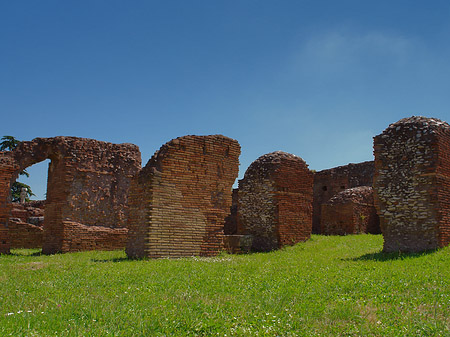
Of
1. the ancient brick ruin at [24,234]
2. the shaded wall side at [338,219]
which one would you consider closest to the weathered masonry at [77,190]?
the ancient brick ruin at [24,234]

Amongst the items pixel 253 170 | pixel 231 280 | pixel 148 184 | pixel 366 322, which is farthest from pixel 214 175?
pixel 366 322

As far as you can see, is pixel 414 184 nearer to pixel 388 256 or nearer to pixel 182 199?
pixel 388 256

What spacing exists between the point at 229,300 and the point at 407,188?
277 inches

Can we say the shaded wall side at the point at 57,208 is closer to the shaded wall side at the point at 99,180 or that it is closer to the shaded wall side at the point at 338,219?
the shaded wall side at the point at 99,180

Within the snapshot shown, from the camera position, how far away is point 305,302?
18.1 feet

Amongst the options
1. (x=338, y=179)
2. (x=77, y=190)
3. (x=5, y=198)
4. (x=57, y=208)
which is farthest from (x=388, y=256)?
(x=338, y=179)

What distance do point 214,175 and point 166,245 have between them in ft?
8.29

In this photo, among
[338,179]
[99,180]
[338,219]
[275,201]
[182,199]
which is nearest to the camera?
[182,199]

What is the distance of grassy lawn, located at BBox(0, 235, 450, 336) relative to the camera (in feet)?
14.5

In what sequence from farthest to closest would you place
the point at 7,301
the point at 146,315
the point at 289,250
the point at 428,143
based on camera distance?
the point at 289,250, the point at 428,143, the point at 7,301, the point at 146,315

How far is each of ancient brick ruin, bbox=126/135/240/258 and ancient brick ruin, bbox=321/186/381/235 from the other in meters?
7.92

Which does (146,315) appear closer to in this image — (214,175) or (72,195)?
(214,175)

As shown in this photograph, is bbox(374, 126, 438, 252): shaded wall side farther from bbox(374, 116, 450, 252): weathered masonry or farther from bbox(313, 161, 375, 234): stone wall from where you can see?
bbox(313, 161, 375, 234): stone wall

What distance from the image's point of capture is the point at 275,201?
48.1 feet
